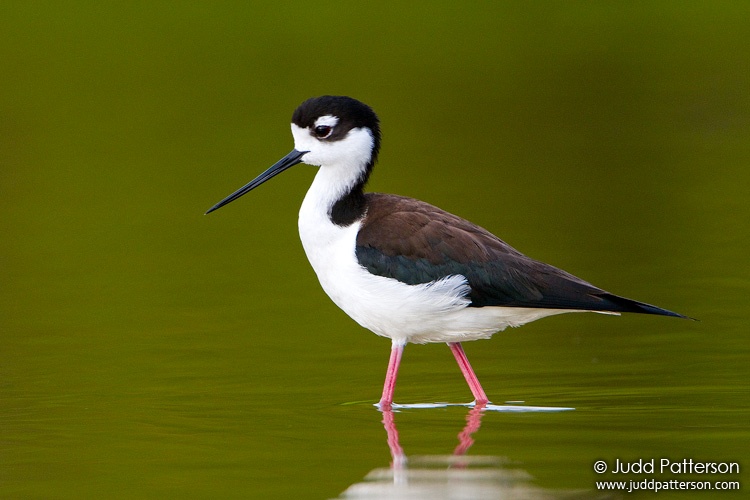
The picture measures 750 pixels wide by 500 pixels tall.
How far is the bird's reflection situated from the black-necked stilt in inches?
50.5

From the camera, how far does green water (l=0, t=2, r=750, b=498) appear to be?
26.8ft

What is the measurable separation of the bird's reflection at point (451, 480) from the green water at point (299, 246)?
7 cm

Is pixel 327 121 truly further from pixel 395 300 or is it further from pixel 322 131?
pixel 395 300

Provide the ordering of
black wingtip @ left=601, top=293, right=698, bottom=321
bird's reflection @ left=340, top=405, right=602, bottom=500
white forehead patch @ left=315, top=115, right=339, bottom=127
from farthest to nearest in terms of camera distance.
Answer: white forehead patch @ left=315, top=115, right=339, bottom=127 < black wingtip @ left=601, top=293, right=698, bottom=321 < bird's reflection @ left=340, top=405, right=602, bottom=500

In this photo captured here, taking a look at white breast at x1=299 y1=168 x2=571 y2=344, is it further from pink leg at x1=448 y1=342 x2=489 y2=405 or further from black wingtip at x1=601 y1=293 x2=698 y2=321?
black wingtip at x1=601 y1=293 x2=698 y2=321

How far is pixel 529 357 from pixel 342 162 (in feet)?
7.03

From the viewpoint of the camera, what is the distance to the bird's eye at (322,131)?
31.4 feet

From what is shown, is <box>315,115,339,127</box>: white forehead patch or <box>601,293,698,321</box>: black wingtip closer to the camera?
<box>601,293,698,321</box>: black wingtip

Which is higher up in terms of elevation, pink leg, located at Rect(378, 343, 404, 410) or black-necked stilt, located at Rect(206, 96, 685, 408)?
black-necked stilt, located at Rect(206, 96, 685, 408)

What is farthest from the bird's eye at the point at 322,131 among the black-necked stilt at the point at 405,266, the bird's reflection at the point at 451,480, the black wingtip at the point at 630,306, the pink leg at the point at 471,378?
the bird's reflection at the point at 451,480

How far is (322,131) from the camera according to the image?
31.4 feet

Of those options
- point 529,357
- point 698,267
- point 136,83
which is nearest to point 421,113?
point 136,83

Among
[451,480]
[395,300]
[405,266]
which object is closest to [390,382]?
[395,300]

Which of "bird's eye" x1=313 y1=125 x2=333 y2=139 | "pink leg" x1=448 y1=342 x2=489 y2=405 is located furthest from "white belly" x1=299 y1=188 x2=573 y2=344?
"bird's eye" x1=313 y1=125 x2=333 y2=139
